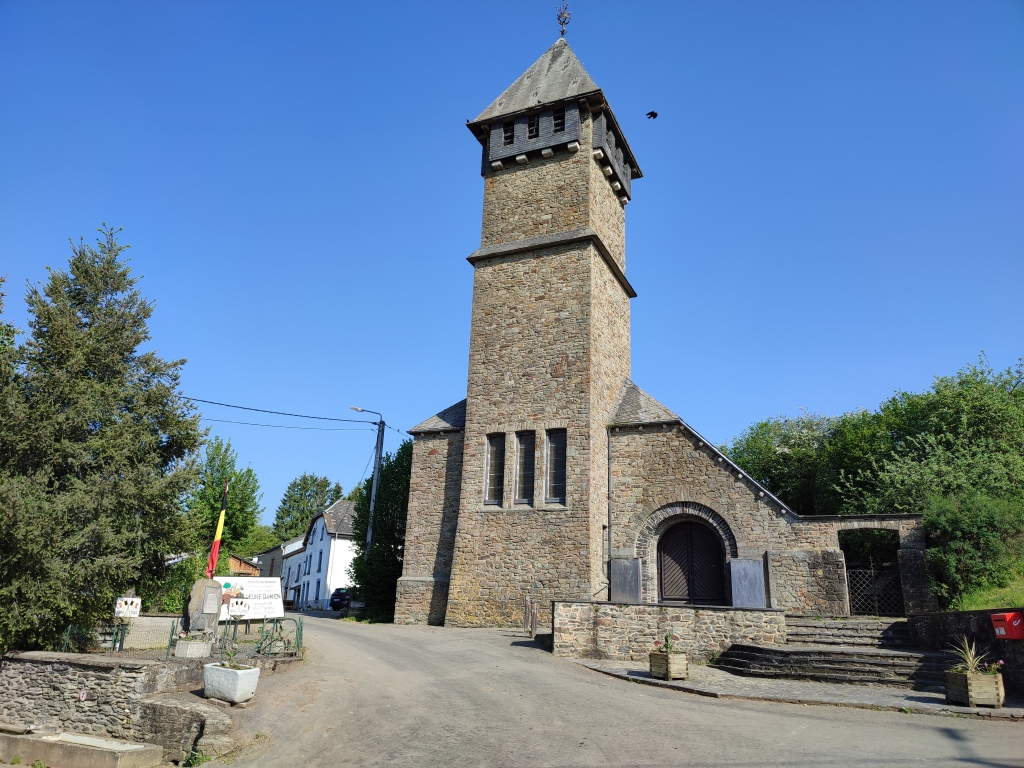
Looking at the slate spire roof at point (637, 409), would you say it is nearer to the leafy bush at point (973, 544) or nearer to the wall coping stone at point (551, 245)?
the wall coping stone at point (551, 245)

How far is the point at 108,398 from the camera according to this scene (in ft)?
51.9

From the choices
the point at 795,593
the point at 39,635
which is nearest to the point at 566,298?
the point at 795,593

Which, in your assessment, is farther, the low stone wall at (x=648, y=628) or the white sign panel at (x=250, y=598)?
the white sign panel at (x=250, y=598)

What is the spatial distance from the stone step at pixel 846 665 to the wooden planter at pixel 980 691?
1655mm

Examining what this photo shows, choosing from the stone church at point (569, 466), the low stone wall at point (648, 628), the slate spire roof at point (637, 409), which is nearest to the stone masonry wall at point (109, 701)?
the low stone wall at point (648, 628)

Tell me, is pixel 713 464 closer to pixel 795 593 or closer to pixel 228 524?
pixel 795 593

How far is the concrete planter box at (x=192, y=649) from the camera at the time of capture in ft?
40.8

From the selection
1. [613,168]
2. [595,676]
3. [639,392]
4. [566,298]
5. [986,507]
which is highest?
[613,168]

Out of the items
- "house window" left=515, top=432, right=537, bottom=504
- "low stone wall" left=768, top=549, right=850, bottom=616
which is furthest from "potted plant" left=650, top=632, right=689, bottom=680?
"house window" left=515, top=432, right=537, bottom=504

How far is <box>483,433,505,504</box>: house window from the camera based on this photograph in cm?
2034

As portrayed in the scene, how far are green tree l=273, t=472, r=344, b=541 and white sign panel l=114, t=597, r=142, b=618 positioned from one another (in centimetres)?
6563

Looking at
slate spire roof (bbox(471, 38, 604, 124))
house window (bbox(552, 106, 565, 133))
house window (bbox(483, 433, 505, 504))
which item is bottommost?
house window (bbox(483, 433, 505, 504))

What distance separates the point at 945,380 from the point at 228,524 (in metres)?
30.3

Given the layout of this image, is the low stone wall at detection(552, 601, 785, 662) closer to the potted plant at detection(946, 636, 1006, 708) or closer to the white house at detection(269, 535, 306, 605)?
the potted plant at detection(946, 636, 1006, 708)
